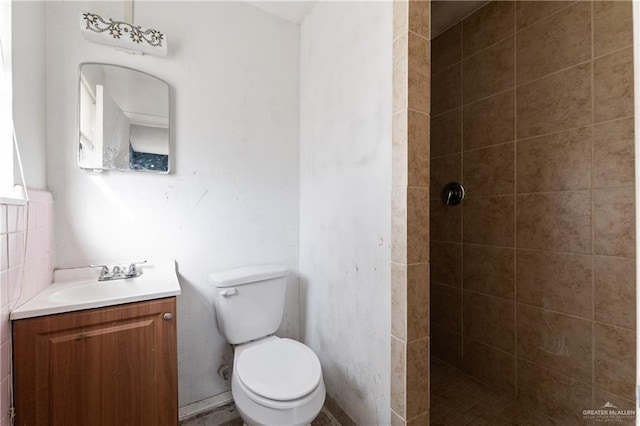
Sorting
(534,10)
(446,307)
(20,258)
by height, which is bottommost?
(446,307)

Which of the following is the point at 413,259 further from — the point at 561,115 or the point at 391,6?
the point at 561,115

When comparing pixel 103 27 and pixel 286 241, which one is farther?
pixel 286 241

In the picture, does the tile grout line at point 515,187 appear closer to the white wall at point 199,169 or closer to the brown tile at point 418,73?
the brown tile at point 418,73

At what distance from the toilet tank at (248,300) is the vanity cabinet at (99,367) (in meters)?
0.32

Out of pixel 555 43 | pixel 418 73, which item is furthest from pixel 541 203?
pixel 418 73

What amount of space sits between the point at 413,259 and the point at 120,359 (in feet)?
3.85

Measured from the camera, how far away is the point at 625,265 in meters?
1.22

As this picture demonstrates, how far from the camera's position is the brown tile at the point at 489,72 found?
1.65 meters

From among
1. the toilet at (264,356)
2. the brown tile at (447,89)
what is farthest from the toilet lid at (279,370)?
the brown tile at (447,89)

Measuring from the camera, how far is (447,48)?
2.01 m

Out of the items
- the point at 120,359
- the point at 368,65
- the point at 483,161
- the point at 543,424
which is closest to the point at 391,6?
the point at 368,65

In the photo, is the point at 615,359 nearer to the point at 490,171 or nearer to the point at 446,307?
the point at 446,307

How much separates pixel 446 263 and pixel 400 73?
4.84 feet

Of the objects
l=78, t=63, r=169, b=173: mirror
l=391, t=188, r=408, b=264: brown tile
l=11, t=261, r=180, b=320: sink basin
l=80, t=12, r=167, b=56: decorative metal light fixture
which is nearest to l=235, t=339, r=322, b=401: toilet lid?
l=11, t=261, r=180, b=320: sink basin
